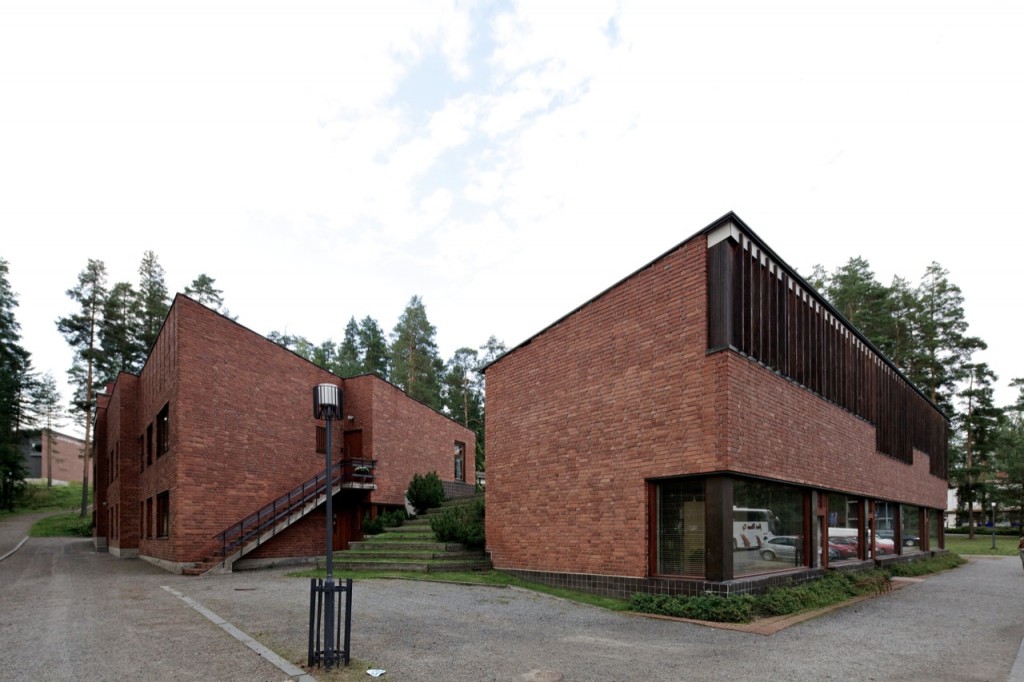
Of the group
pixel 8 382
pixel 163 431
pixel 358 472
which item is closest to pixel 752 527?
pixel 358 472

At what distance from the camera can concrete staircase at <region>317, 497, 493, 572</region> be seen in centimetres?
Answer: 1756

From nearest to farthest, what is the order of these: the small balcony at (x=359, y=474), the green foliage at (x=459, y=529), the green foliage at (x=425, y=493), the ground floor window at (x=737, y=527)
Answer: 1. the ground floor window at (x=737, y=527)
2. the green foliage at (x=459, y=529)
3. the small balcony at (x=359, y=474)
4. the green foliage at (x=425, y=493)

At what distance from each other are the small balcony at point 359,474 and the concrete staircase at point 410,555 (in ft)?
9.72

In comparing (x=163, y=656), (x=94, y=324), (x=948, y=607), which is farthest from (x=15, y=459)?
(x=948, y=607)

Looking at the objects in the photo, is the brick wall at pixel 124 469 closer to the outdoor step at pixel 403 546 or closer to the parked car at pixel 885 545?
the outdoor step at pixel 403 546

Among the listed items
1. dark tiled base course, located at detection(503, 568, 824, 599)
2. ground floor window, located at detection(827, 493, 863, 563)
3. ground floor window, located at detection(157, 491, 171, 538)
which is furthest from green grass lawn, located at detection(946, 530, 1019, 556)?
ground floor window, located at detection(157, 491, 171, 538)

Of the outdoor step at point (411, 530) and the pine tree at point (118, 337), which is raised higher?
the pine tree at point (118, 337)

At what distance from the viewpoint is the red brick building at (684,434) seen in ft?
40.2

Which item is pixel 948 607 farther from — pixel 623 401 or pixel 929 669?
pixel 623 401

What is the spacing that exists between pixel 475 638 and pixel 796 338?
1079 cm

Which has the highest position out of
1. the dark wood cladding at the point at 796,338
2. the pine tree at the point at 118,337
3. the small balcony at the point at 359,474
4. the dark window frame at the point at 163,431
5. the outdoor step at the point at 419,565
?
the pine tree at the point at 118,337

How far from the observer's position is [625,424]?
45.6 ft

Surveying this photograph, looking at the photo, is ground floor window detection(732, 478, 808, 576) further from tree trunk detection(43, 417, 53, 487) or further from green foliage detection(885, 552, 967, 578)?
tree trunk detection(43, 417, 53, 487)

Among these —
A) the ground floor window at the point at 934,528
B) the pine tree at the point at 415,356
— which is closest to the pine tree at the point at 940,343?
the ground floor window at the point at 934,528
